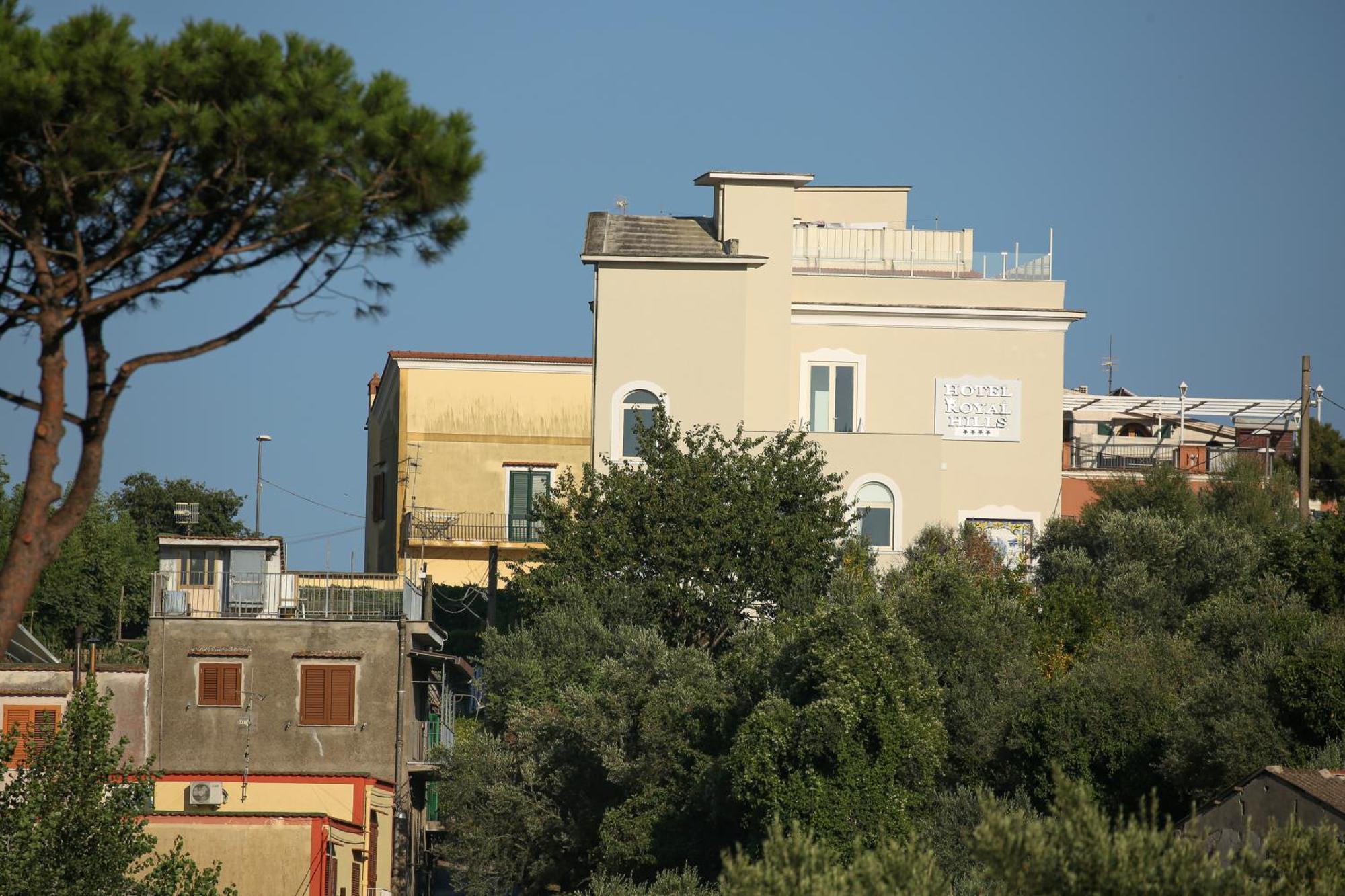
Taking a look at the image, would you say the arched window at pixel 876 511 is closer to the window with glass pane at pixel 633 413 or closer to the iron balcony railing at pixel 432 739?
the window with glass pane at pixel 633 413

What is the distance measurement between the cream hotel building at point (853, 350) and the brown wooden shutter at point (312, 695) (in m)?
10.2

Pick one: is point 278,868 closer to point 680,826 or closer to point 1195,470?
point 680,826

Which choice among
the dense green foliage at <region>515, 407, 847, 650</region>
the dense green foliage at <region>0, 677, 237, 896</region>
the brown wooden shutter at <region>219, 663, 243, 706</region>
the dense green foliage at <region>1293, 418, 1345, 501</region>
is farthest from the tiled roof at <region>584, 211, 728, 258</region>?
the dense green foliage at <region>1293, 418, 1345, 501</region>

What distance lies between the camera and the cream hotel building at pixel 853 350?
43.2 metres

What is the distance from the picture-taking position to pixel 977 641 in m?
34.2

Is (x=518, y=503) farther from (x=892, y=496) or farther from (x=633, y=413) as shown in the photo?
(x=892, y=496)

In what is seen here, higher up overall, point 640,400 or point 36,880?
point 640,400

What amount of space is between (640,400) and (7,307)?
28.9 meters

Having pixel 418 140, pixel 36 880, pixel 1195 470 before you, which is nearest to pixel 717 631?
pixel 1195 470

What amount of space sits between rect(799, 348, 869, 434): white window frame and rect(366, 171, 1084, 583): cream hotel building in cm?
4

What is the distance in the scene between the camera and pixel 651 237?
147 feet

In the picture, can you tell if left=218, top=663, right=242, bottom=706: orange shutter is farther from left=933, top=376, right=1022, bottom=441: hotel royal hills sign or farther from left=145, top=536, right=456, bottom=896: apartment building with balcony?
left=933, top=376, right=1022, bottom=441: hotel royal hills sign

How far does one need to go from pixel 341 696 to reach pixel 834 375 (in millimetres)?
15626

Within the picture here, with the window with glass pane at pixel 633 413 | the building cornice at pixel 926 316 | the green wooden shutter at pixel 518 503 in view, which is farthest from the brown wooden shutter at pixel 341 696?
the green wooden shutter at pixel 518 503
